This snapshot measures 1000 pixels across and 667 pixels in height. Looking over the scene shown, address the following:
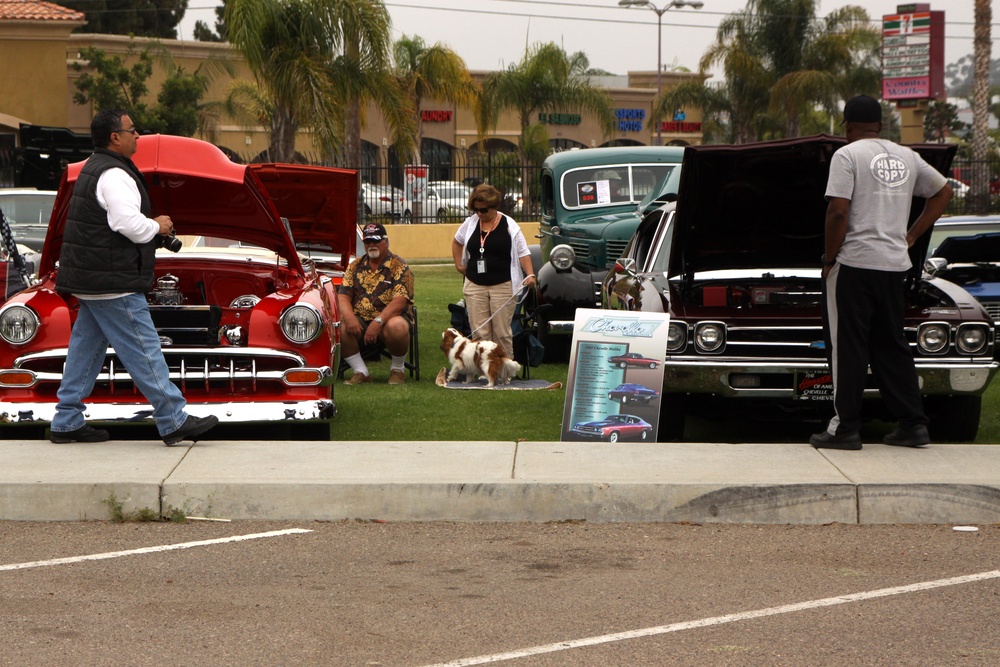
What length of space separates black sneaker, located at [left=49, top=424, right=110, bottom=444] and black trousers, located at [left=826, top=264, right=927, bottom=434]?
157 inches

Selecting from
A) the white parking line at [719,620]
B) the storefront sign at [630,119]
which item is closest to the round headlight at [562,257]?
the white parking line at [719,620]

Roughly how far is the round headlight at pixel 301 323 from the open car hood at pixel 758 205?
2.25 meters

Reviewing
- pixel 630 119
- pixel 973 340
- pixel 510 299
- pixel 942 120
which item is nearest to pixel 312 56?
pixel 510 299

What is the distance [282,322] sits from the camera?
306 inches

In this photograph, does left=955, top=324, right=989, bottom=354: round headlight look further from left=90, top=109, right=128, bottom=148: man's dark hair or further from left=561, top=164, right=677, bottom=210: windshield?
left=561, top=164, right=677, bottom=210: windshield

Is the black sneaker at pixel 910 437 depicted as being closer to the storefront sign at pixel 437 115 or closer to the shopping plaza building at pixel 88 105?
the shopping plaza building at pixel 88 105

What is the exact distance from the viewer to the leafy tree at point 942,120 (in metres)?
65.0

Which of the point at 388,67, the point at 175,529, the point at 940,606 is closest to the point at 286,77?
the point at 388,67

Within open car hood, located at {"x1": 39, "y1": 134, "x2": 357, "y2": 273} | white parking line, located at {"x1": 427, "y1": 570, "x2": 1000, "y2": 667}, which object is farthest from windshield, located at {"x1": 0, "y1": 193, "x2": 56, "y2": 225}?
white parking line, located at {"x1": 427, "y1": 570, "x2": 1000, "y2": 667}

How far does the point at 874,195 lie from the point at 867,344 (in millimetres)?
775

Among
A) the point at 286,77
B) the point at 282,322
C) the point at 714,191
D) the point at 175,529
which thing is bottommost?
the point at 175,529

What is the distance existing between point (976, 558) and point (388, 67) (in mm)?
22750

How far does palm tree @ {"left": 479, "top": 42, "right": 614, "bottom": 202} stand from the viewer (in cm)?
4953

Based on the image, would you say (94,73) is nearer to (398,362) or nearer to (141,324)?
(398,362)
